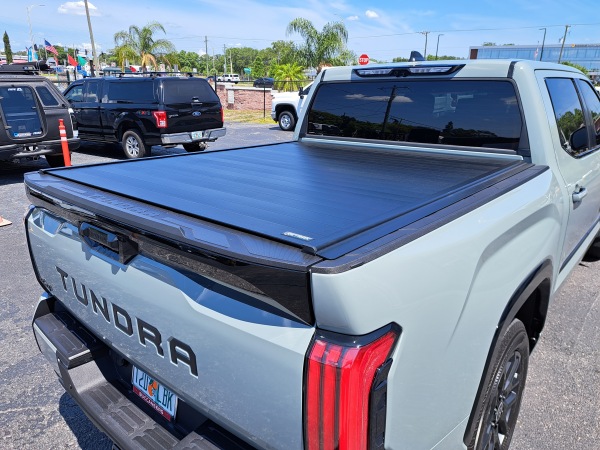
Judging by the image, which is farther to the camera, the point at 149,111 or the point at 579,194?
the point at 149,111

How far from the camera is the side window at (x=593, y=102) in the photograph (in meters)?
3.78

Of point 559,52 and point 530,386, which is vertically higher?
point 559,52

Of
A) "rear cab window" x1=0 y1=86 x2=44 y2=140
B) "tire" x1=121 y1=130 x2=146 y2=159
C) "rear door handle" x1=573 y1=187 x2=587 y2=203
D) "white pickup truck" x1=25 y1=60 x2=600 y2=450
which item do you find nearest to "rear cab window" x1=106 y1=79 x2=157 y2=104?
"tire" x1=121 y1=130 x2=146 y2=159

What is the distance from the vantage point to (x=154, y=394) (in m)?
1.89

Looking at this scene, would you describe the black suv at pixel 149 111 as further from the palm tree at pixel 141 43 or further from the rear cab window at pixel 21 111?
the palm tree at pixel 141 43

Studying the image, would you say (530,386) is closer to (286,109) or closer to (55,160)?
(55,160)

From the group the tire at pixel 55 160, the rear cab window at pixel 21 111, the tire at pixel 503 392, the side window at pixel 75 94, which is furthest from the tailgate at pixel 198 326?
the side window at pixel 75 94

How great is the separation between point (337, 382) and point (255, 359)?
0.86ft

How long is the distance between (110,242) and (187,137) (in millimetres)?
9632

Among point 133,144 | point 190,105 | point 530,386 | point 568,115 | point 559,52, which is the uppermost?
point 559,52

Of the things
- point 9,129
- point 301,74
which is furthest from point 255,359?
point 301,74

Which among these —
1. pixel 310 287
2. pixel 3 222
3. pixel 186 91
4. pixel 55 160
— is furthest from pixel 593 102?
pixel 55 160

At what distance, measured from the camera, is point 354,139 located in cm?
392

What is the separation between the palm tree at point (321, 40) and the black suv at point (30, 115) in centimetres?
2134
